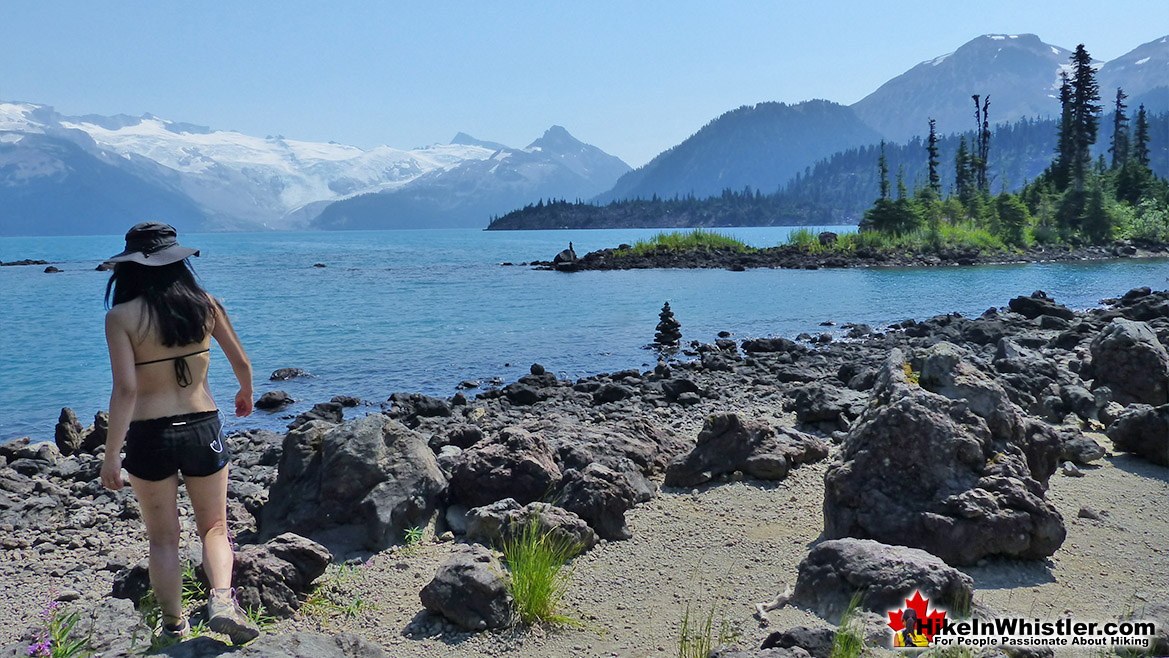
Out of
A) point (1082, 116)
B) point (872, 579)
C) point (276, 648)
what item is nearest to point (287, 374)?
point (276, 648)

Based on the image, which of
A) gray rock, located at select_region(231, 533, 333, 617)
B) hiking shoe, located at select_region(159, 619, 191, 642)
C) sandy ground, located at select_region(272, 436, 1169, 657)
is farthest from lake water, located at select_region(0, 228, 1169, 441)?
hiking shoe, located at select_region(159, 619, 191, 642)

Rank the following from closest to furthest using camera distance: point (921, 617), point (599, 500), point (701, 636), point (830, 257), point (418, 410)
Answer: point (701, 636) → point (921, 617) → point (599, 500) → point (418, 410) → point (830, 257)

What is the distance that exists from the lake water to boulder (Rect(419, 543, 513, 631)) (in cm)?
980

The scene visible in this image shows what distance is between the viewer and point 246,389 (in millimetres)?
4773

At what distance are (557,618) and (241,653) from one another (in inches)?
75.8

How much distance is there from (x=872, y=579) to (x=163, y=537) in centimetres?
403

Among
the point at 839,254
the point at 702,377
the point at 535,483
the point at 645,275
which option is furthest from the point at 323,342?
the point at 839,254

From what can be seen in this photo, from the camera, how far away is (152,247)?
13.7 ft

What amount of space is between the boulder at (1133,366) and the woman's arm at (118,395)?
37.2ft

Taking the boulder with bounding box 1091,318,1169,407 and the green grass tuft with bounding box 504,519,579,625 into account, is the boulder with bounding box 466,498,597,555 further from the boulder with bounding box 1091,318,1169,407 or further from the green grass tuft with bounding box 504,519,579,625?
the boulder with bounding box 1091,318,1169,407

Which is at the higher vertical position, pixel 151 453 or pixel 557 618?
pixel 151 453

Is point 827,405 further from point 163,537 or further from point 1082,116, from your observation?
point 1082,116

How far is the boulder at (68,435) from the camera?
1172cm

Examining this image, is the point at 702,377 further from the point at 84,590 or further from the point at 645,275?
the point at 645,275
